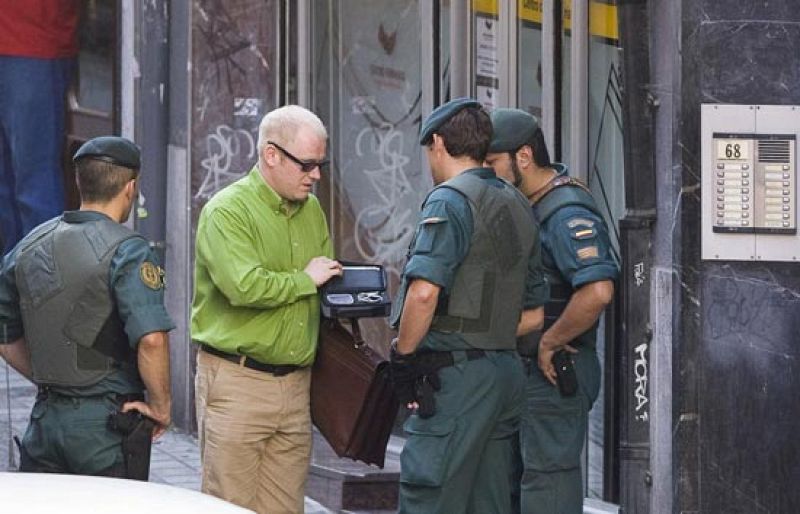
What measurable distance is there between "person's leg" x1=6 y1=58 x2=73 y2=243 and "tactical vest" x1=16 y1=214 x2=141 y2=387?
817cm

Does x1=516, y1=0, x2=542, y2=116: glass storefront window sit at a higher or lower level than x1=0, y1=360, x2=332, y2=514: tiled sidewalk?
higher

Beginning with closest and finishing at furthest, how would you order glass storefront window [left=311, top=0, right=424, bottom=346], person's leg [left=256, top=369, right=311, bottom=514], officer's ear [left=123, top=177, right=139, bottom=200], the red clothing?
1. officer's ear [left=123, top=177, right=139, bottom=200]
2. person's leg [left=256, top=369, right=311, bottom=514]
3. glass storefront window [left=311, top=0, right=424, bottom=346]
4. the red clothing

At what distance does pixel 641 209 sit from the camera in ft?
26.2

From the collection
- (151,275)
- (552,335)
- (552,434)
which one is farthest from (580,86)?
(151,275)

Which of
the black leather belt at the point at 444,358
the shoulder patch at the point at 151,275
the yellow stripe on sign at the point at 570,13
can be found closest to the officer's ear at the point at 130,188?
the shoulder patch at the point at 151,275

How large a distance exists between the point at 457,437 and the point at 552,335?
3.07 feet

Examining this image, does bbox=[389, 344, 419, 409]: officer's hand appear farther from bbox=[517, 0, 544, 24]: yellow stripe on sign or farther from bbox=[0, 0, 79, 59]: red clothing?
bbox=[0, 0, 79, 59]: red clothing

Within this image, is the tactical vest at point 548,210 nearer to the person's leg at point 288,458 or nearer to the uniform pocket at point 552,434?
the uniform pocket at point 552,434

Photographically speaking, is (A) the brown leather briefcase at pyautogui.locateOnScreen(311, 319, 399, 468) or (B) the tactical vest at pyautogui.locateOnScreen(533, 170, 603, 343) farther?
(B) the tactical vest at pyautogui.locateOnScreen(533, 170, 603, 343)

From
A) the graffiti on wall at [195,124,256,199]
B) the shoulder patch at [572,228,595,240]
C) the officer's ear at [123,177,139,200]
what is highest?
the graffiti on wall at [195,124,256,199]

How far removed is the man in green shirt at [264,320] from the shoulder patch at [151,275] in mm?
410

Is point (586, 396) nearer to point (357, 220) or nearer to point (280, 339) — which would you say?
point (280, 339)

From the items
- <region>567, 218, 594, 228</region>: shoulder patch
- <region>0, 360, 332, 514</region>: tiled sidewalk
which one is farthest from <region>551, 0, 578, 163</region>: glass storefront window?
<region>0, 360, 332, 514</region>: tiled sidewalk

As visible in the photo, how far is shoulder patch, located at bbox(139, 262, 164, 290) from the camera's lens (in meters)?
6.45
